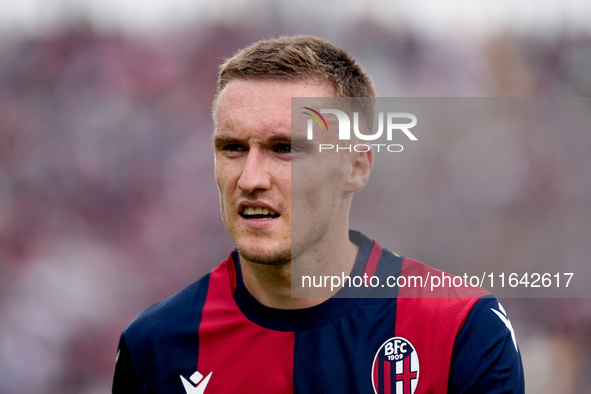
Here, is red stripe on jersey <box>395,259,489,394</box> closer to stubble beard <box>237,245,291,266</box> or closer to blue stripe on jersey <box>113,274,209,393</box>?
stubble beard <box>237,245,291,266</box>

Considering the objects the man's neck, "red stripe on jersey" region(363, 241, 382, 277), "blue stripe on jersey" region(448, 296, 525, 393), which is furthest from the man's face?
"blue stripe on jersey" region(448, 296, 525, 393)

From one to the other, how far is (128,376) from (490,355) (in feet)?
4.54

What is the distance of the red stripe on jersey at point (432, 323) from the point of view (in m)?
2.19

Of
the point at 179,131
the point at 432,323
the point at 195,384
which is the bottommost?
the point at 195,384

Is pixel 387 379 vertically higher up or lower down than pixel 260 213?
lower down

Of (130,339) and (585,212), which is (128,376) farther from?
(585,212)

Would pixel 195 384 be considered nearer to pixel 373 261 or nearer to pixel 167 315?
pixel 167 315

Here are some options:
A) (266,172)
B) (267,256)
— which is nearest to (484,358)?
(267,256)

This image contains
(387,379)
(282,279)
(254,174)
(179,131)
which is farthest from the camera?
(179,131)

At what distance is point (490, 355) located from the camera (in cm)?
218

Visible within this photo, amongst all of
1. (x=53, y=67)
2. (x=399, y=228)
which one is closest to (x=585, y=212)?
(x=399, y=228)

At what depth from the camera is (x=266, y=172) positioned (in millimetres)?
2148

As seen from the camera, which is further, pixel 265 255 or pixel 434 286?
pixel 434 286

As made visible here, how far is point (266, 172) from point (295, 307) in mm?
539
